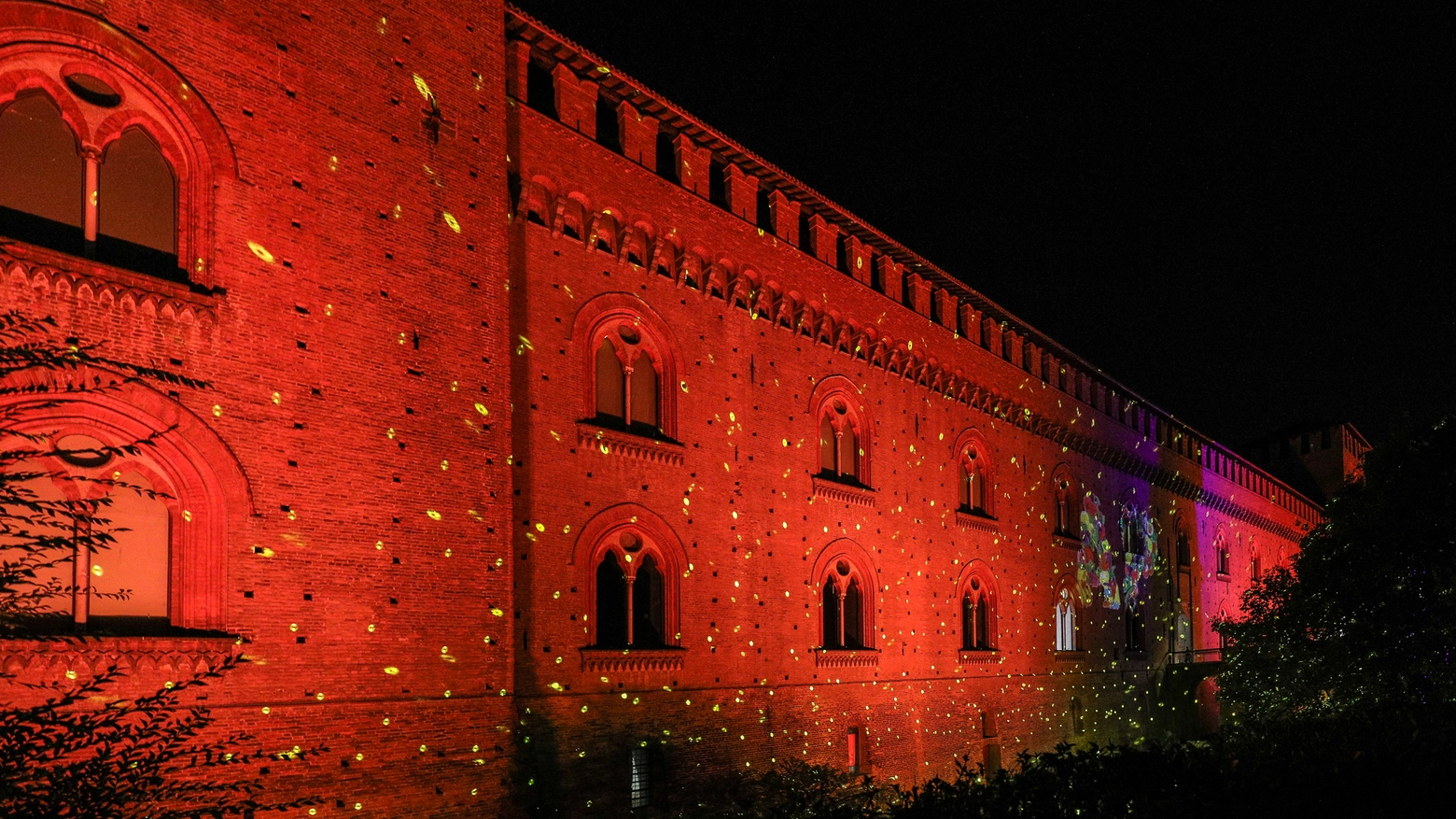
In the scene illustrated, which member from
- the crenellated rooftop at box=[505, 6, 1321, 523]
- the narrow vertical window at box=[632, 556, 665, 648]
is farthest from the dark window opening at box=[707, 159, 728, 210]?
the narrow vertical window at box=[632, 556, 665, 648]

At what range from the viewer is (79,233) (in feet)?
28.0

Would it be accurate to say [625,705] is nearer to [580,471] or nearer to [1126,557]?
[580,471]

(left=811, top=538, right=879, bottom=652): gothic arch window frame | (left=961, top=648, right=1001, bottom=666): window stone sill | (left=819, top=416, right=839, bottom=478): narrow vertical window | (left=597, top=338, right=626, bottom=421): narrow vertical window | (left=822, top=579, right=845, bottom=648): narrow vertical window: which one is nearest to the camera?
(left=597, top=338, right=626, bottom=421): narrow vertical window

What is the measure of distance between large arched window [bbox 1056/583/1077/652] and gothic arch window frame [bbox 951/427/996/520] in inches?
157

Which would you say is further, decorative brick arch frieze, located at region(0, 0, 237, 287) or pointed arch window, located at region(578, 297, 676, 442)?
pointed arch window, located at region(578, 297, 676, 442)

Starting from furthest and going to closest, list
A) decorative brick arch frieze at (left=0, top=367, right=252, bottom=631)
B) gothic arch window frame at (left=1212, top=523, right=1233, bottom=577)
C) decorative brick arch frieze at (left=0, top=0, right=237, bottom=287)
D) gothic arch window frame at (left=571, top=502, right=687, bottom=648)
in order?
gothic arch window frame at (left=1212, top=523, right=1233, bottom=577) < gothic arch window frame at (left=571, top=502, right=687, bottom=648) < decorative brick arch frieze at (left=0, top=367, right=252, bottom=631) < decorative brick arch frieze at (left=0, top=0, right=237, bottom=287)

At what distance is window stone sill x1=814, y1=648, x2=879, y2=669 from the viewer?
1650cm

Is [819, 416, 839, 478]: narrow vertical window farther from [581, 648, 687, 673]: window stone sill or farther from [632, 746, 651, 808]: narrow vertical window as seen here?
[632, 746, 651, 808]: narrow vertical window

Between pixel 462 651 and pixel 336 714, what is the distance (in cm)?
146

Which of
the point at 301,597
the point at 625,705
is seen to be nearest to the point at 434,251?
the point at 301,597

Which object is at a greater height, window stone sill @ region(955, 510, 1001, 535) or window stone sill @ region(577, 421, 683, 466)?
window stone sill @ region(577, 421, 683, 466)

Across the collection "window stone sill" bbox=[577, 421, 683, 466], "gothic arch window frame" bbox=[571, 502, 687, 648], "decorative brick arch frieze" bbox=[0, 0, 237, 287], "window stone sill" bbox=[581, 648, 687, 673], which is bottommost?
"window stone sill" bbox=[581, 648, 687, 673]

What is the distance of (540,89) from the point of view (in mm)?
13656

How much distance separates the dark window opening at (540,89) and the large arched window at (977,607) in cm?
1197
